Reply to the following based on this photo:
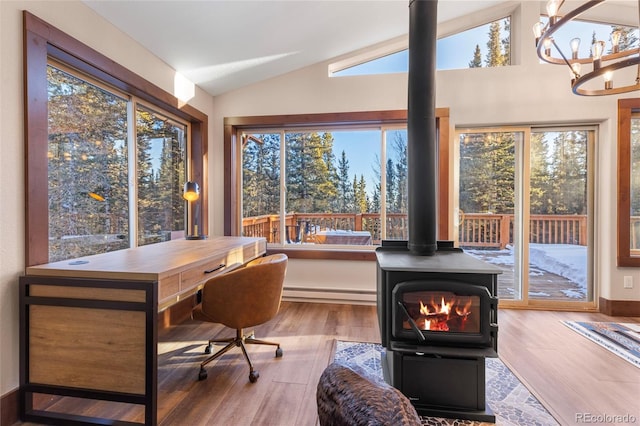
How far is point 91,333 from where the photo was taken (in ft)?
4.66

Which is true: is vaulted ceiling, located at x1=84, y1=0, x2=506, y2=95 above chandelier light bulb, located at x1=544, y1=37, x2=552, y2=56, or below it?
above

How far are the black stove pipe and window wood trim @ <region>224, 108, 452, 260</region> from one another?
1187 millimetres

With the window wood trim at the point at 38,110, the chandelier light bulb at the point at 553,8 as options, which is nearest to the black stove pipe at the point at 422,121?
the chandelier light bulb at the point at 553,8

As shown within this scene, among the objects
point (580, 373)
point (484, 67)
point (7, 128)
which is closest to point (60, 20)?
point (7, 128)

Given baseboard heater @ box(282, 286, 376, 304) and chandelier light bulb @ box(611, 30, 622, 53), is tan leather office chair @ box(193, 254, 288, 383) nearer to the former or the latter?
baseboard heater @ box(282, 286, 376, 304)

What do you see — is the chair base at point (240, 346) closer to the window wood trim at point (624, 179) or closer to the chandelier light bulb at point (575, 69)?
the chandelier light bulb at point (575, 69)

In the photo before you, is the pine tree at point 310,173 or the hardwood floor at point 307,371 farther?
the pine tree at point 310,173

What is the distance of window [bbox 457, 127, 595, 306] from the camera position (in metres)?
3.12

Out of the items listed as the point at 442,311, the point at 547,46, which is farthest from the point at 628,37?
the point at 442,311

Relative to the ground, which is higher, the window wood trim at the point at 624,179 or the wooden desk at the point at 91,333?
the window wood trim at the point at 624,179

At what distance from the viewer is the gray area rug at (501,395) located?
1.49 m

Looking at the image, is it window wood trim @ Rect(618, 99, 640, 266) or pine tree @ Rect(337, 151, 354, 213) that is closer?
window wood trim @ Rect(618, 99, 640, 266)

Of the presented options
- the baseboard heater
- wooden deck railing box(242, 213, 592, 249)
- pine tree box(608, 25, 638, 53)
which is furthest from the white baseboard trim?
pine tree box(608, 25, 638, 53)

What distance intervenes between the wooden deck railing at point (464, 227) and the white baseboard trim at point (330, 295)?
60cm
